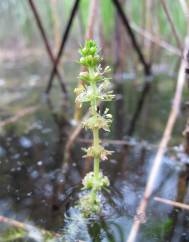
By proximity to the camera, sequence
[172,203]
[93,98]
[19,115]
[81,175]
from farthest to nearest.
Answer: [19,115], [81,175], [172,203], [93,98]

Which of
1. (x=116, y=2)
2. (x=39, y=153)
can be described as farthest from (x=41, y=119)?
(x=116, y=2)

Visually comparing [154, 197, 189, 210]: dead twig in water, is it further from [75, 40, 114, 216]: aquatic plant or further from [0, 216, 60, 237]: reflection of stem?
[0, 216, 60, 237]: reflection of stem

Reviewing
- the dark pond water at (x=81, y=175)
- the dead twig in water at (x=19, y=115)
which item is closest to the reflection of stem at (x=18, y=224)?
the dark pond water at (x=81, y=175)

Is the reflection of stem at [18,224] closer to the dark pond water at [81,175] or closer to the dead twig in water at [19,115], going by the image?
the dark pond water at [81,175]

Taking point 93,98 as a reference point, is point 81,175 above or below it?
below

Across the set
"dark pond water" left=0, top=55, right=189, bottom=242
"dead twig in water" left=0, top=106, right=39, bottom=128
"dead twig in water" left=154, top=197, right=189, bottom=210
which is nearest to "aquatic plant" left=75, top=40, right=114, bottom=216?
"dark pond water" left=0, top=55, right=189, bottom=242

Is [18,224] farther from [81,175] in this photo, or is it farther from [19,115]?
[19,115]

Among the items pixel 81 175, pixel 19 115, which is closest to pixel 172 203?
pixel 81 175

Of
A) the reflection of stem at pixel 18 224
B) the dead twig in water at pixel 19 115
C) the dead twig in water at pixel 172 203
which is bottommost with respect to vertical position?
the reflection of stem at pixel 18 224
